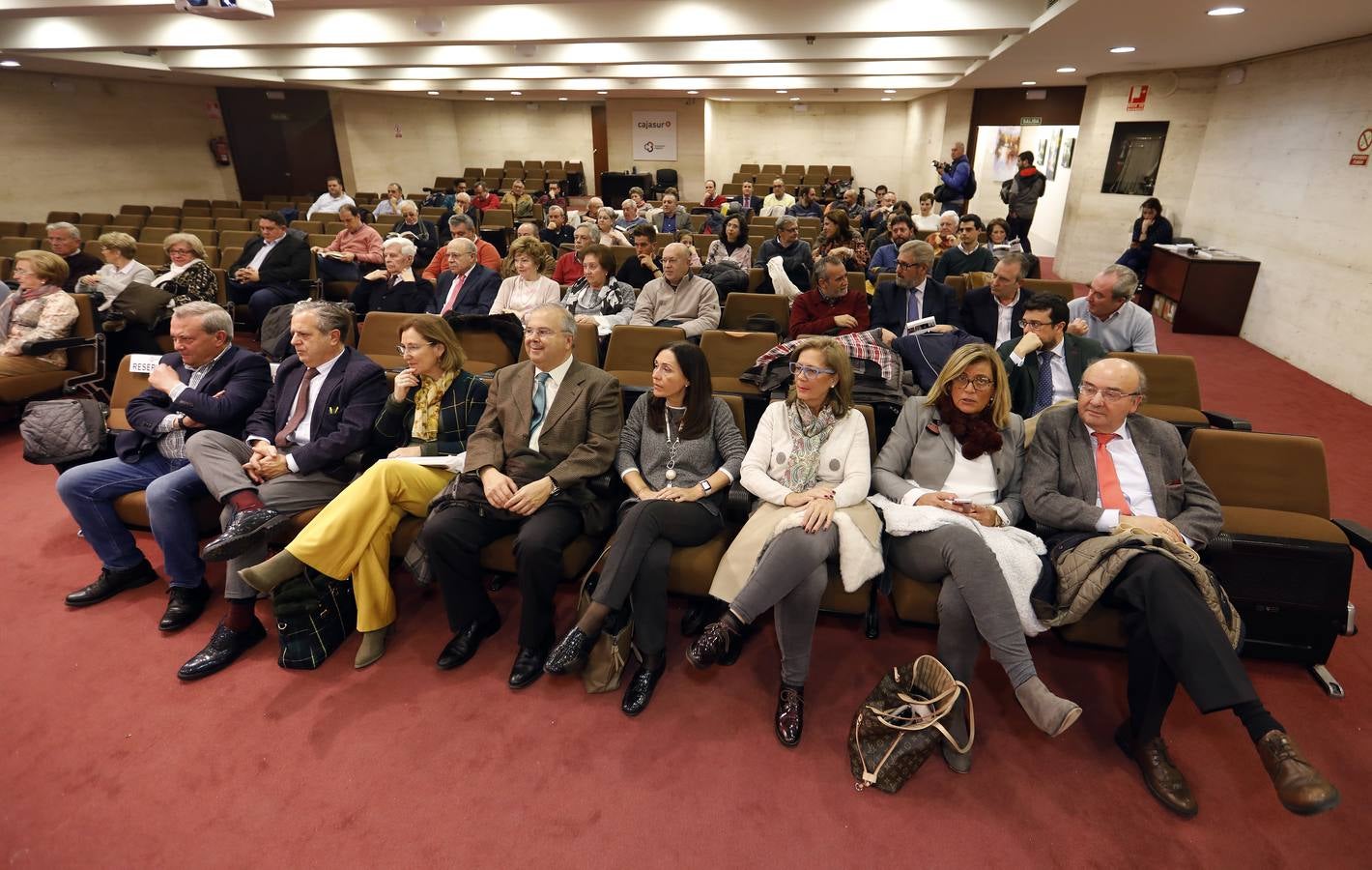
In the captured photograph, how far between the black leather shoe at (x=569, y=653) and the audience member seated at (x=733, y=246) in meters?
4.78

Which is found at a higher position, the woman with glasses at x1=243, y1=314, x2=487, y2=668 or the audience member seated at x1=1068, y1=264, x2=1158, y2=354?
the audience member seated at x1=1068, y1=264, x2=1158, y2=354

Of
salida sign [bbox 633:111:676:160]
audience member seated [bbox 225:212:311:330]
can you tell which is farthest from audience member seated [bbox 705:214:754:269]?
salida sign [bbox 633:111:676:160]

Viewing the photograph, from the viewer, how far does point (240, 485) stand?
108 inches

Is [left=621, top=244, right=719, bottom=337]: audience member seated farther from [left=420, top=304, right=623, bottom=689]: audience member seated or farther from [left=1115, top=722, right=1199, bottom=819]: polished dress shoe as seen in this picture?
[left=1115, top=722, right=1199, bottom=819]: polished dress shoe

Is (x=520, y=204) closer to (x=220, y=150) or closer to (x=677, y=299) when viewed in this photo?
(x=677, y=299)

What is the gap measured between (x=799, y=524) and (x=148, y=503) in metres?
2.67

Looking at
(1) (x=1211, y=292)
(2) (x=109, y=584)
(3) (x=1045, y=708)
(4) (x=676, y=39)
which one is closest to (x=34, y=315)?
(2) (x=109, y=584)

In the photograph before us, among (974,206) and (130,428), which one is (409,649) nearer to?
(130,428)

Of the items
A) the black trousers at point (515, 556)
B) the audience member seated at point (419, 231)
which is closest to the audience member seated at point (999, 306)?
the black trousers at point (515, 556)

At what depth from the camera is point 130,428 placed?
10.2 ft

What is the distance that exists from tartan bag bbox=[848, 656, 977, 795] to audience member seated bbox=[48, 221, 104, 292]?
7038 millimetres

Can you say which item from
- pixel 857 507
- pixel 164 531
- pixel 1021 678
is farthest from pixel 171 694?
pixel 1021 678

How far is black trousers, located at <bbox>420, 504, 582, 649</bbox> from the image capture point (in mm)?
2486

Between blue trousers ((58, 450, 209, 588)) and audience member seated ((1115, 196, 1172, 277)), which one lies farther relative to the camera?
audience member seated ((1115, 196, 1172, 277))
